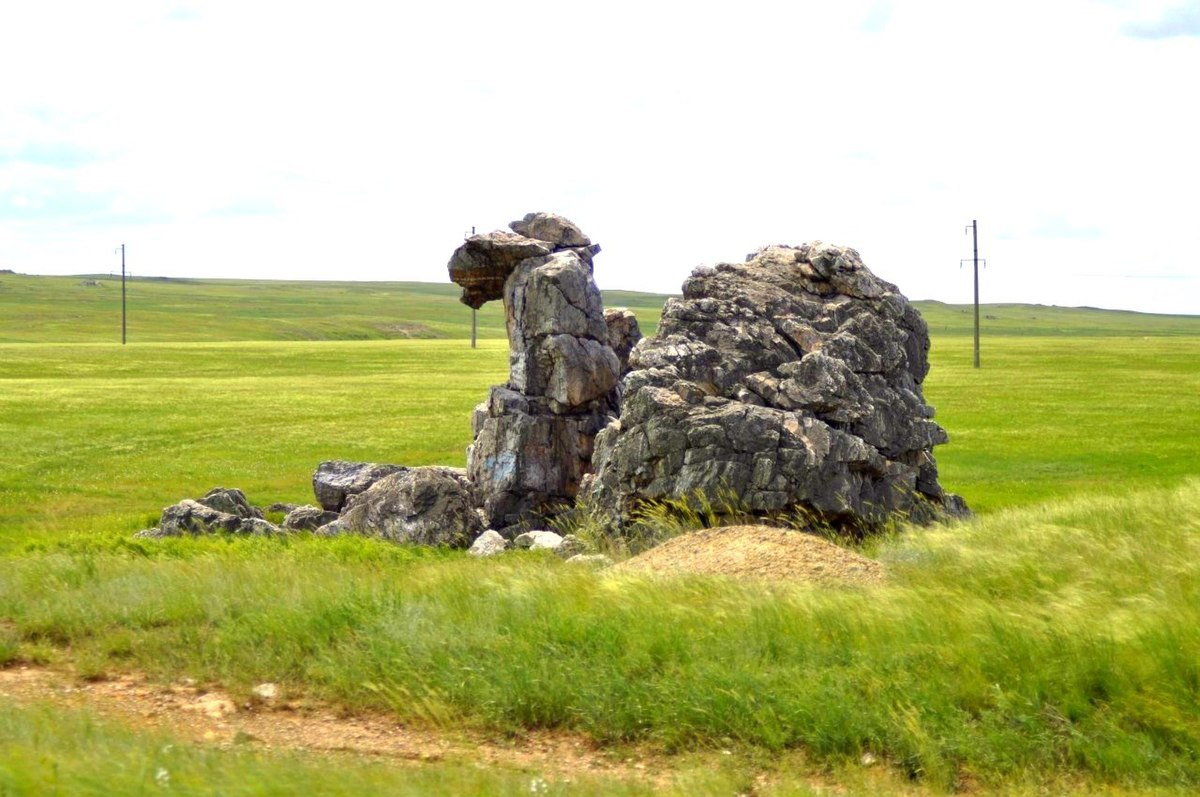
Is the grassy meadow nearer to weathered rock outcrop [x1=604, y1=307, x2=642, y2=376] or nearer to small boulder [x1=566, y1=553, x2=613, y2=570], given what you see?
small boulder [x1=566, y1=553, x2=613, y2=570]

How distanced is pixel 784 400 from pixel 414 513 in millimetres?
8135

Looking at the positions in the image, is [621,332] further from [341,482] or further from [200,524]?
[200,524]

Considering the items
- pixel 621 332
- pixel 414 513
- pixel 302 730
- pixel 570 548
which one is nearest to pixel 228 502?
pixel 414 513

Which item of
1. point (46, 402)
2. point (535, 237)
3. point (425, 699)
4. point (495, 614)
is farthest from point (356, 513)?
point (46, 402)

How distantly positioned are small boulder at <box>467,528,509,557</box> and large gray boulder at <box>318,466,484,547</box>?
1.75 m

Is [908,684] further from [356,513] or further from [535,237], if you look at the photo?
[535,237]

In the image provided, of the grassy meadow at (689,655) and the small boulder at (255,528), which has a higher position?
the grassy meadow at (689,655)

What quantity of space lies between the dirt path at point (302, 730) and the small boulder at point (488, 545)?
11096mm

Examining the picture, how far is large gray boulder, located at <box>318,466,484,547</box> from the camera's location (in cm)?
2552

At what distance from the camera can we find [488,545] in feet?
76.3

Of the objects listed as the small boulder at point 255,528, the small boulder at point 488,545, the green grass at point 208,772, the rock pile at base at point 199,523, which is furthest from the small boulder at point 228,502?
the green grass at point 208,772

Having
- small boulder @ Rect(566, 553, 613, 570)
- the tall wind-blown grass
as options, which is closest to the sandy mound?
the tall wind-blown grass

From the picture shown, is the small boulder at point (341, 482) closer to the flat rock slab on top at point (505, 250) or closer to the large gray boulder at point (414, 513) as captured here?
the large gray boulder at point (414, 513)

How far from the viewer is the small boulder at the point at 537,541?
2258cm
